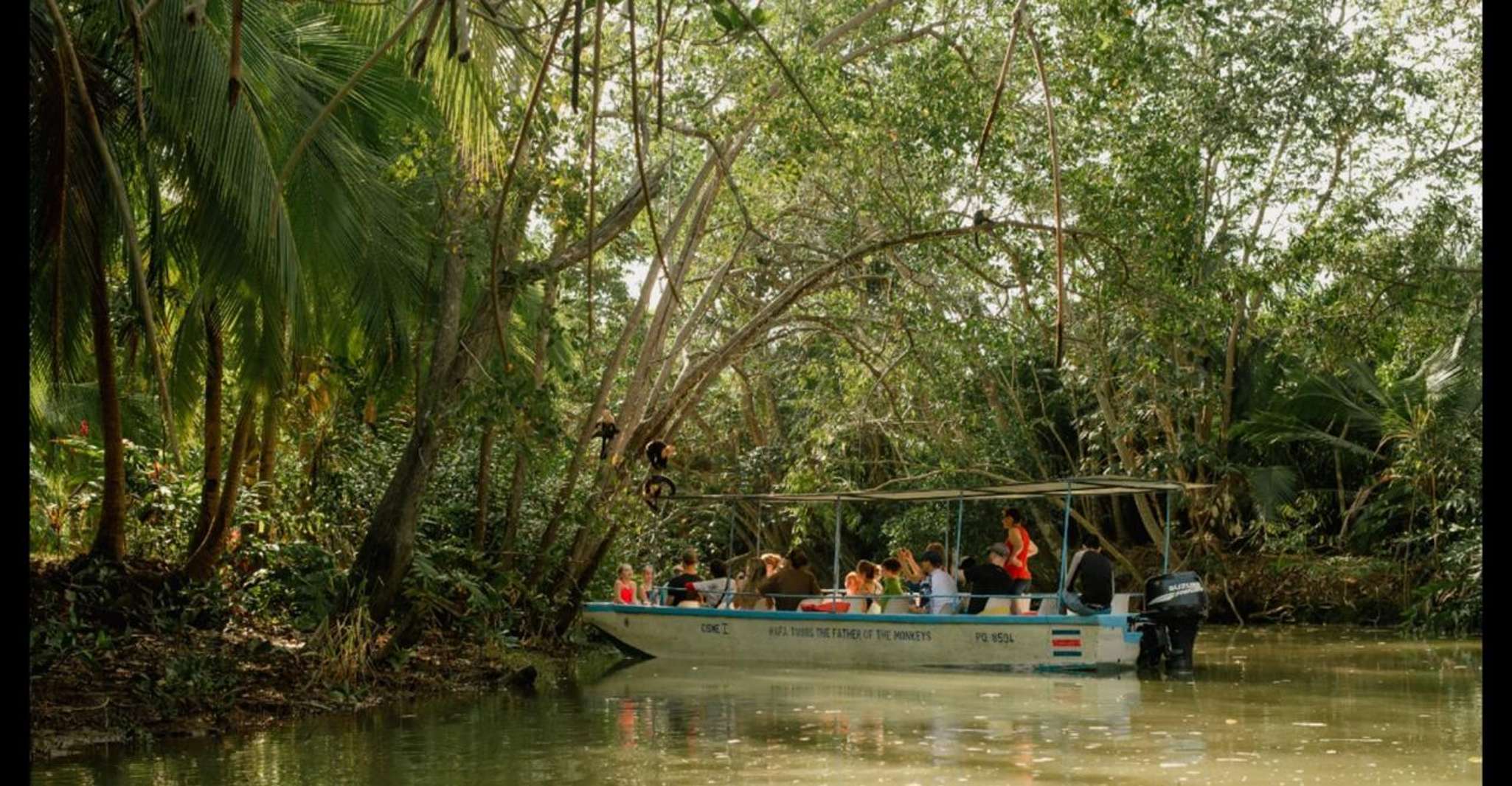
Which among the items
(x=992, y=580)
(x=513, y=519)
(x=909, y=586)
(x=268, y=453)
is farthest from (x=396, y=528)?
(x=909, y=586)

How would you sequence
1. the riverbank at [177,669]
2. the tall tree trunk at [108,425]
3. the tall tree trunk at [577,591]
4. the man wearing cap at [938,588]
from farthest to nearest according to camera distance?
the tall tree trunk at [577,591]
the man wearing cap at [938,588]
the tall tree trunk at [108,425]
the riverbank at [177,669]

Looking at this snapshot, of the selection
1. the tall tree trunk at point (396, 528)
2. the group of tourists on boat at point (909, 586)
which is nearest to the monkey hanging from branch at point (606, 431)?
the group of tourists on boat at point (909, 586)

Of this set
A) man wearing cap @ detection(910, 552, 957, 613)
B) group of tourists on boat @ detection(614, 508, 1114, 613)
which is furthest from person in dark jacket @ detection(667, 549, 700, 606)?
man wearing cap @ detection(910, 552, 957, 613)

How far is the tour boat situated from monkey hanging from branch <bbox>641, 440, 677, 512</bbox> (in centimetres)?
122

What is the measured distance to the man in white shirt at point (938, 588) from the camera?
17672 mm

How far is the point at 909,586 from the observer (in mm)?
20016

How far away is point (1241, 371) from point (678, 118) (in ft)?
37.1

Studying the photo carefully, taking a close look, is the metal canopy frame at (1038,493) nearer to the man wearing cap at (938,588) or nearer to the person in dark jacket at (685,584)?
the man wearing cap at (938,588)

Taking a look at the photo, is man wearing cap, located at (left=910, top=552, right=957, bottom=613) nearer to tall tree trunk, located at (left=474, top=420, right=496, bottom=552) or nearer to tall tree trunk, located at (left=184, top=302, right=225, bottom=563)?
tall tree trunk, located at (left=474, top=420, right=496, bottom=552)

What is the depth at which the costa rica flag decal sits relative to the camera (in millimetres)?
16453

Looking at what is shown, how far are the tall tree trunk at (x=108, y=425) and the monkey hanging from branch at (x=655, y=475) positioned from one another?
A: 5.70 metres

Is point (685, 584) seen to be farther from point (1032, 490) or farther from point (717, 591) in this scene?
point (1032, 490)

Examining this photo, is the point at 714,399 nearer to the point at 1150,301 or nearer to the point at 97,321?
the point at 1150,301

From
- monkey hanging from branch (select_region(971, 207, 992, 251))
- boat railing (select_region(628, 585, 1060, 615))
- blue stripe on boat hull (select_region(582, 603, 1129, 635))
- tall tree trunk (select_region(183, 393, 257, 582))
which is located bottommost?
blue stripe on boat hull (select_region(582, 603, 1129, 635))
